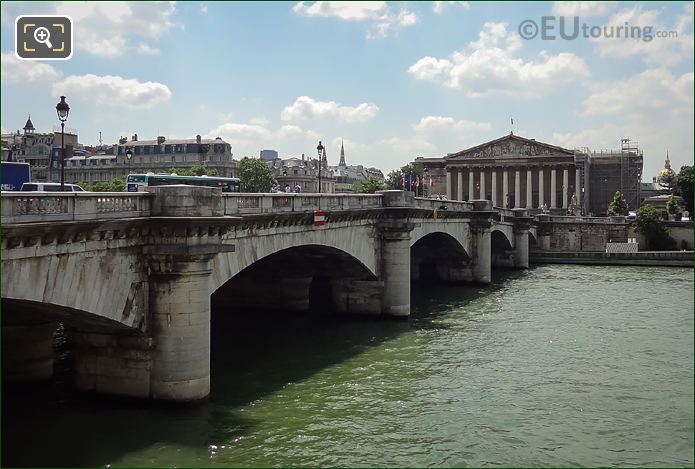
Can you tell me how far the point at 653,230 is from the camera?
9138 centimetres

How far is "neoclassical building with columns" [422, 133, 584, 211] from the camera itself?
147 m

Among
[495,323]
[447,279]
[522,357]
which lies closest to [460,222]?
→ [447,279]

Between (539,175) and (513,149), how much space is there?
7605 millimetres

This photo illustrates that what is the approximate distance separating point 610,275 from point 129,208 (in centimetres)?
5758

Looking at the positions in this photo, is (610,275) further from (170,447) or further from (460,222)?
(170,447)

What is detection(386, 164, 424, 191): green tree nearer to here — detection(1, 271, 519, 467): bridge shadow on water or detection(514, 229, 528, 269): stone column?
detection(514, 229, 528, 269): stone column

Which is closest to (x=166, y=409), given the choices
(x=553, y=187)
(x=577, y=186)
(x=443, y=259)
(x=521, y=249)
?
(x=443, y=259)

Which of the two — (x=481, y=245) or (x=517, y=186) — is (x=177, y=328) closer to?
(x=481, y=245)

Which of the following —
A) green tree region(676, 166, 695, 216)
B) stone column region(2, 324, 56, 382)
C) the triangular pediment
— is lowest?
stone column region(2, 324, 56, 382)

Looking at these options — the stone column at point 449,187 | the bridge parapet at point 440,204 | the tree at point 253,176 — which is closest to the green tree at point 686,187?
the stone column at point 449,187

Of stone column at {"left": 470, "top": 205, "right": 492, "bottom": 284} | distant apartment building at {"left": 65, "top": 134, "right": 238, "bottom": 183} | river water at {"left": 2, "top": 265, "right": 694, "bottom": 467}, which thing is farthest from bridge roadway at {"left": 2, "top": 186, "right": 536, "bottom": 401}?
distant apartment building at {"left": 65, "top": 134, "right": 238, "bottom": 183}

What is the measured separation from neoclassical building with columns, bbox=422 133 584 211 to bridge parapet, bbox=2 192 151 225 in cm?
13214

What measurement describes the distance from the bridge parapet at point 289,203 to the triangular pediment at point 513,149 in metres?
117

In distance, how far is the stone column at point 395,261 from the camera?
39.4 metres
